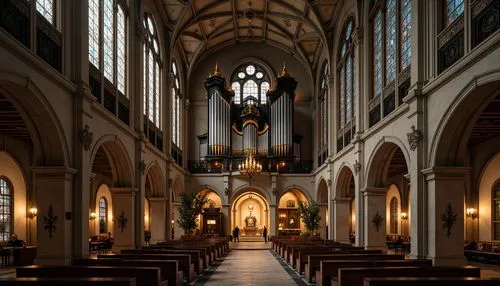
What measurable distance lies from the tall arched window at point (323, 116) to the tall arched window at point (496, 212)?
12.8m

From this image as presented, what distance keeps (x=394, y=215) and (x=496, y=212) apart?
1331 cm

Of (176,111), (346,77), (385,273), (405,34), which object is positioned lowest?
(385,273)

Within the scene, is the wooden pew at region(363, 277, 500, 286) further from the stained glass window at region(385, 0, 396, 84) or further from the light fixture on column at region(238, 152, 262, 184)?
the light fixture on column at region(238, 152, 262, 184)

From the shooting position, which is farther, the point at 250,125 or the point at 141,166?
the point at 250,125

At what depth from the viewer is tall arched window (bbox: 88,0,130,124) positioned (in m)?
19.3

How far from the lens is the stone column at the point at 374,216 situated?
77.3ft

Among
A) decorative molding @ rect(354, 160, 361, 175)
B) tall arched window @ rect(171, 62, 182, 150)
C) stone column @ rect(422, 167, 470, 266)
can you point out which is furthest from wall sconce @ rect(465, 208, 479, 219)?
tall arched window @ rect(171, 62, 182, 150)

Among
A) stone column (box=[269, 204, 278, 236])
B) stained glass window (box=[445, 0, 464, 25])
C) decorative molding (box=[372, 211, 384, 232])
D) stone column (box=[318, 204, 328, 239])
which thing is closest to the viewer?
stained glass window (box=[445, 0, 464, 25])

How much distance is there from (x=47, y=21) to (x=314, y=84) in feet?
93.4

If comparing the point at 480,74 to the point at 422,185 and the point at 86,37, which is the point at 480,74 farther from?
the point at 86,37

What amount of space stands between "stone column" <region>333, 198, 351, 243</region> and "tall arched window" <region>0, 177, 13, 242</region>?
16.5 metres

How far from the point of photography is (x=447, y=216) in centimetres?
1577

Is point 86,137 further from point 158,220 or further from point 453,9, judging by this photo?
point 158,220

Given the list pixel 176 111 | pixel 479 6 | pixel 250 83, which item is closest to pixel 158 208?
pixel 176 111
